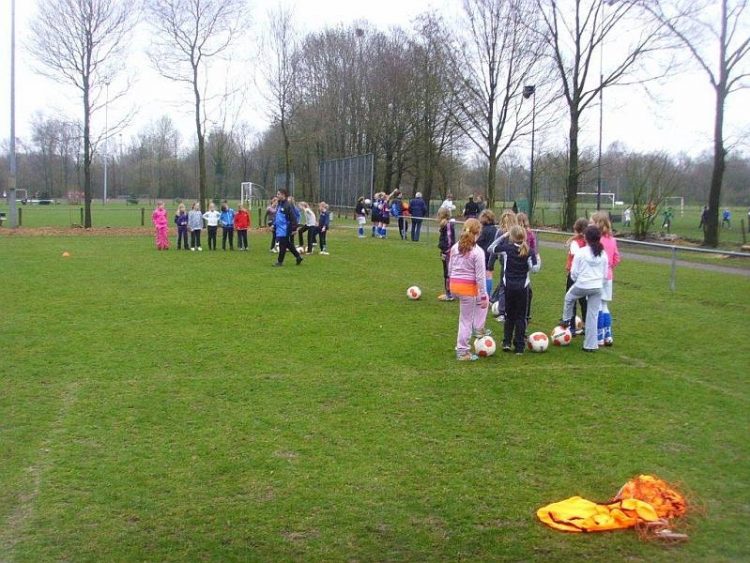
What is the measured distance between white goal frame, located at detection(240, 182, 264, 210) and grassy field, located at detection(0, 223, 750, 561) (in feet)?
152

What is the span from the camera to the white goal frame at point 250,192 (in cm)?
5791

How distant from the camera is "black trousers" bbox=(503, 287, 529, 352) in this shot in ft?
29.5

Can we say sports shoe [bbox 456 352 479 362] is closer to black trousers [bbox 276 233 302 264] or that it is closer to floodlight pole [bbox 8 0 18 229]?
black trousers [bbox 276 233 302 264]

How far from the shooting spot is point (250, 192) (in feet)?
201

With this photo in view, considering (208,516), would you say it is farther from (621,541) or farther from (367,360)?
(367,360)

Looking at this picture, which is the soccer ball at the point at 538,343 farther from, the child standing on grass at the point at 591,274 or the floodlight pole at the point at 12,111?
the floodlight pole at the point at 12,111

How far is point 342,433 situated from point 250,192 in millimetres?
56835

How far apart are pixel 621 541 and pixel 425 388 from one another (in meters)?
3.43

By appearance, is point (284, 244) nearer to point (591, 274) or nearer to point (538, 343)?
point (538, 343)

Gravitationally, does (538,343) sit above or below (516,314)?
below

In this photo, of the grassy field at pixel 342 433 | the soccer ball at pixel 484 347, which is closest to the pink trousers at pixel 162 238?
the grassy field at pixel 342 433

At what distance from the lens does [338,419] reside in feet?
21.4

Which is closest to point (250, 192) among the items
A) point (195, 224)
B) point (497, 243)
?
point (195, 224)

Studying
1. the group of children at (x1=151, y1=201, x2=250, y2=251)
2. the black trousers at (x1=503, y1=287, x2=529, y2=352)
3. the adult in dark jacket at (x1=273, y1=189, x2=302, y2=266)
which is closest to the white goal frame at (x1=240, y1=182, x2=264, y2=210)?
the group of children at (x1=151, y1=201, x2=250, y2=251)
